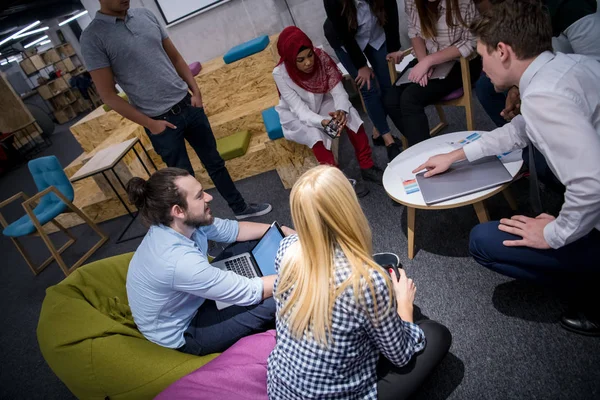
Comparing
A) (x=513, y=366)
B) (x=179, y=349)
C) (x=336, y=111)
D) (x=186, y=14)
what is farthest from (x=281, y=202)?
(x=186, y=14)

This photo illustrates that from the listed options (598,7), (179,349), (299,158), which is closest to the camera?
(179,349)

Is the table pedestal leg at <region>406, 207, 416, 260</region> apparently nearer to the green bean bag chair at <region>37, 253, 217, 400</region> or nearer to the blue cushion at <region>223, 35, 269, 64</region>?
the green bean bag chair at <region>37, 253, 217, 400</region>

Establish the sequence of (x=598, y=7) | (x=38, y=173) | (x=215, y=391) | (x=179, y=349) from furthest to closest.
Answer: (x=38, y=173)
(x=598, y=7)
(x=179, y=349)
(x=215, y=391)

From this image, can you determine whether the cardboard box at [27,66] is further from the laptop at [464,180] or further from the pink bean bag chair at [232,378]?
the laptop at [464,180]

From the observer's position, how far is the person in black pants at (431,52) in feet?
7.09

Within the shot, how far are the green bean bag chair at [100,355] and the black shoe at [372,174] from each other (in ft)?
5.62

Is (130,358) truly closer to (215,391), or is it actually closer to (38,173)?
(215,391)

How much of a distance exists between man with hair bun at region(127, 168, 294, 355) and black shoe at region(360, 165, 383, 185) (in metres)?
1.44

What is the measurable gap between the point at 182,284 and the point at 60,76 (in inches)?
492

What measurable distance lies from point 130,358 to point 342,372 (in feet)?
2.97

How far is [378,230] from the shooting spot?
228cm

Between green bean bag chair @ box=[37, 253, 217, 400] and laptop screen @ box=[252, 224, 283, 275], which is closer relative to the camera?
green bean bag chair @ box=[37, 253, 217, 400]

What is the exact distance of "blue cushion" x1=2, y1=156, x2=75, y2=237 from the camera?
3.26m

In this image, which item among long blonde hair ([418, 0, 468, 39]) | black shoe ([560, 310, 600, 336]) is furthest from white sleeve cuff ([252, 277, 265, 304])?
long blonde hair ([418, 0, 468, 39])
